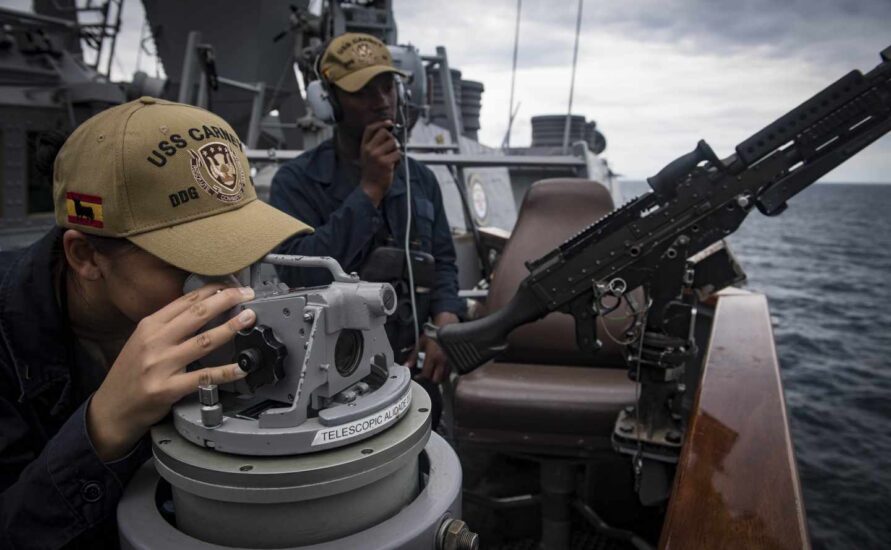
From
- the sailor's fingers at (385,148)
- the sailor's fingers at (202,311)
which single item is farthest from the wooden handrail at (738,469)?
the sailor's fingers at (385,148)

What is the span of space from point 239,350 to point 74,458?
28 cm

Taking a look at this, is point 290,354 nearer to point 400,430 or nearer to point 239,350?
point 239,350

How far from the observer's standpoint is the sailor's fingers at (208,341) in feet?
2.35

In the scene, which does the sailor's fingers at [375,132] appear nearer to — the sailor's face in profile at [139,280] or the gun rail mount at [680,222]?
the gun rail mount at [680,222]

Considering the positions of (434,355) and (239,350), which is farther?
(434,355)

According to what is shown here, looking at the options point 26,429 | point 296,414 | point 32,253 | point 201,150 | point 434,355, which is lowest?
point 434,355

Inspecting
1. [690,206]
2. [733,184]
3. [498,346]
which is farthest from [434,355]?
[733,184]

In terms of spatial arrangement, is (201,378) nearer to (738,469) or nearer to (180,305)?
(180,305)

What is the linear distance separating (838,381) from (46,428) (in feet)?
26.5

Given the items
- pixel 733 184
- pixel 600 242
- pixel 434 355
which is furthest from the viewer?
pixel 434 355

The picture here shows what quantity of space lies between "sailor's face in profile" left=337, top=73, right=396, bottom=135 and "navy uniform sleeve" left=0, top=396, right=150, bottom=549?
4.86 ft

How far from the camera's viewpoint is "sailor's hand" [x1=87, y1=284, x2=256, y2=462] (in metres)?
0.72

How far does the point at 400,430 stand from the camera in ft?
2.50

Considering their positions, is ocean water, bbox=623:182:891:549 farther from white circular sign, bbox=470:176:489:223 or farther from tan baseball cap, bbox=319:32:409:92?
white circular sign, bbox=470:176:489:223
